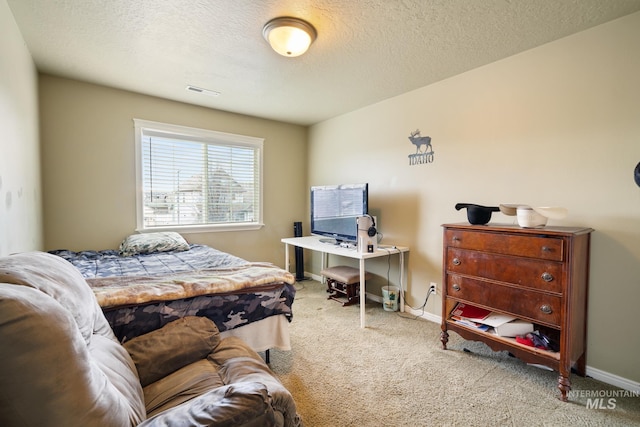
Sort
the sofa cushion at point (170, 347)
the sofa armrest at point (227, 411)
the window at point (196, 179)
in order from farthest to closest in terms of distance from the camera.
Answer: the window at point (196, 179) → the sofa cushion at point (170, 347) → the sofa armrest at point (227, 411)

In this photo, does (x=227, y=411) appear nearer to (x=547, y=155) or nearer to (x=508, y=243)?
(x=508, y=243)

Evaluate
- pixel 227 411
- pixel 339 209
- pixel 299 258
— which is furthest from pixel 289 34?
pixel 299 258

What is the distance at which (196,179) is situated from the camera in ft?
12.6

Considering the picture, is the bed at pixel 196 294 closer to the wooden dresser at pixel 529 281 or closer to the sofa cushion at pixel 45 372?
the sofa cushion at pixel 45 372

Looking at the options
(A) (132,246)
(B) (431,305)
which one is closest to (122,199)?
(A) (132,246)

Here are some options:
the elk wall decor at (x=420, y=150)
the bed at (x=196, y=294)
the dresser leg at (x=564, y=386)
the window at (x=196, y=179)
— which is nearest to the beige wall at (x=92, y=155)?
the window at (x=196, y=179)

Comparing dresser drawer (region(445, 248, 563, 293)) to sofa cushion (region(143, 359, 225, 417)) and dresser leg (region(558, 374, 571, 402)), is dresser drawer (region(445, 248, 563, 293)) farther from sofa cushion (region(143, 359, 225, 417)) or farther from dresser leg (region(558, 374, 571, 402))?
sofa cushion (region(143, 359, 225, 417))

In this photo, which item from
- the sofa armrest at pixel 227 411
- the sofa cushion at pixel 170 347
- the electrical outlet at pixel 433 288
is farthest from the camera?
the electrical outlet at pixel 433 288

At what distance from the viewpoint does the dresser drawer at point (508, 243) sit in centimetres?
181

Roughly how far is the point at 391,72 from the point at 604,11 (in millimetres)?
1437

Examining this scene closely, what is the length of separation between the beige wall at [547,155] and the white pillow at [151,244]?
244 centimetres

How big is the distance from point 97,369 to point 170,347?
65 centimetres

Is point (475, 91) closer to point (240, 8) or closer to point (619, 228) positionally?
point (619, 228)

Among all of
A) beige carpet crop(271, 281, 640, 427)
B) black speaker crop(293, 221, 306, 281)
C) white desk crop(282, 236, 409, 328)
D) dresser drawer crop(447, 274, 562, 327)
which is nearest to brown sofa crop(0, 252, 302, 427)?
beige carpet crop(271, 281, 640, 427)
